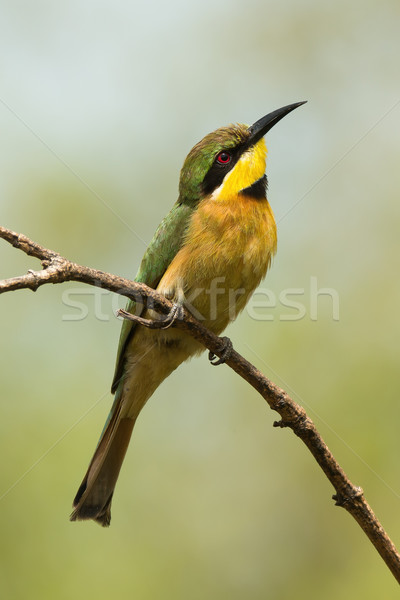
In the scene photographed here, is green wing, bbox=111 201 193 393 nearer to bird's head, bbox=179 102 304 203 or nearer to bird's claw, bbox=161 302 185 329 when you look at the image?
bird's head, bbox=179 102 304 203

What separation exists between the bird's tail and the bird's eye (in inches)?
46.9

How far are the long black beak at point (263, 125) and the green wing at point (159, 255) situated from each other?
473mm

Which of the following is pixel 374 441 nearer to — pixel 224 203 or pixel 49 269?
pixel 224 203

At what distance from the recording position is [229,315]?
2965mm

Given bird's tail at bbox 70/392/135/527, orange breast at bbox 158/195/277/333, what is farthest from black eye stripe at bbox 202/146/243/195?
bird's tail at bbox 70/392/135/527

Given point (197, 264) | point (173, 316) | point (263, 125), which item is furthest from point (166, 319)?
point (263, 125)

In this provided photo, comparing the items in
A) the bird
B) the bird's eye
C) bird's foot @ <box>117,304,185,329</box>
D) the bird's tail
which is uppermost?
the bird's eye

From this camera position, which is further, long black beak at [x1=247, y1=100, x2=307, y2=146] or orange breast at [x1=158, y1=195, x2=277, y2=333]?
long black beak at [x1=247, y1=100, x2=307, y2=146]

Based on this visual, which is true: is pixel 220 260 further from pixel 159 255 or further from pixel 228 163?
pixel 228 163

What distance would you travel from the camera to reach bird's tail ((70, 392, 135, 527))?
119 inches

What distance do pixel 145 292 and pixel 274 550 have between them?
8.79 feet

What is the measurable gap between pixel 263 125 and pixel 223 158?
10.4 inches

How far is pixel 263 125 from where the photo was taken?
125 inches

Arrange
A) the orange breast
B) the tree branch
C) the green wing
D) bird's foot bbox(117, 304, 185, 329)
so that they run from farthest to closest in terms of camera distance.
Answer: the green wing → the orange breast → bird's foot bbox(117, 304, 185, 329) → the tree branch
